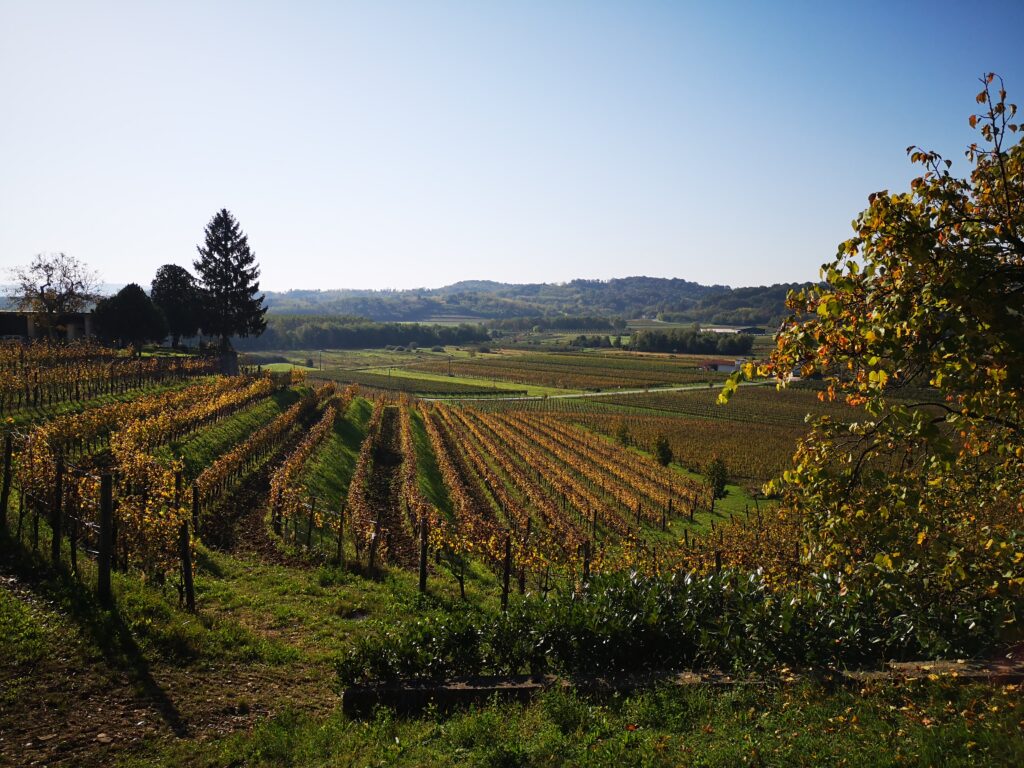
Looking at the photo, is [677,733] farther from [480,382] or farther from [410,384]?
[480,382]

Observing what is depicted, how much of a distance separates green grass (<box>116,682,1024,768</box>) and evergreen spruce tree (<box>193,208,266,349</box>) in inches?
2130

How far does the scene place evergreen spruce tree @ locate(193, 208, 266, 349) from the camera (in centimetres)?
5644

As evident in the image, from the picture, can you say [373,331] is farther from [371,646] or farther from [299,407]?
[371,646]

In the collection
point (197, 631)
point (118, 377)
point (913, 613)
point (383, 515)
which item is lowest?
point (383, 515)

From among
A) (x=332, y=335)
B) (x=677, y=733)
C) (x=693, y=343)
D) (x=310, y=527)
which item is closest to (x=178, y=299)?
(x=310, y=527)

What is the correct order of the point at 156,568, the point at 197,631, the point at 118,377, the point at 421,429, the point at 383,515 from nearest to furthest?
the point at 197,631 → the point at 156,568 → the point at 383,515 → the point at 118,377 → the point at 421,429

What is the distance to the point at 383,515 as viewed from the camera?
934 inches

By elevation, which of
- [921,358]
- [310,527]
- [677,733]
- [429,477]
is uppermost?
[921,358]

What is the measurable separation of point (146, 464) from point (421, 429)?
29.0 m

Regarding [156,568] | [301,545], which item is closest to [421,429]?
[301,545]

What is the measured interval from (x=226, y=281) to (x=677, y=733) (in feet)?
193

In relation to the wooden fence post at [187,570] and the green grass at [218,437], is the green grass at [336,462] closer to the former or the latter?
the green grass at [218,437]

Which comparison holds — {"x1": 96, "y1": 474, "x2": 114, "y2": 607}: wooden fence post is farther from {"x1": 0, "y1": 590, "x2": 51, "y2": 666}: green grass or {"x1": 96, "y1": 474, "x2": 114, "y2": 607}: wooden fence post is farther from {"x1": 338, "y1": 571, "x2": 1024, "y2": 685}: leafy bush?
{"x1": 338, "y1": 571, "x2": 1024, "y2": 685}: leafy bush

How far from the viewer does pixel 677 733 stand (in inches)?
273
